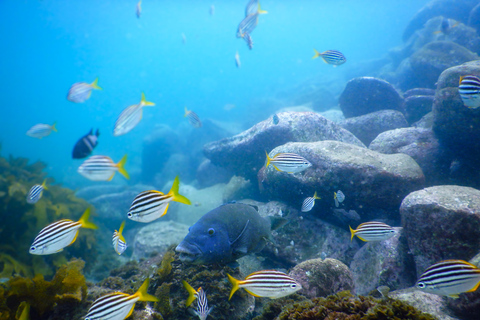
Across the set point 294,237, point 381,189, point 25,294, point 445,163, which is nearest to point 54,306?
point 25,294

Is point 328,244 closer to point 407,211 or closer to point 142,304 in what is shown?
point 407,211

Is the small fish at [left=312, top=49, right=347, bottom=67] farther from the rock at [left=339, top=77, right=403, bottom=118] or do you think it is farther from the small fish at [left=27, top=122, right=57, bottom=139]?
the small fish at [left=27, top=122, right=57, bottom=139]

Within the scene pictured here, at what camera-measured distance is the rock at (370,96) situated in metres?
8.45

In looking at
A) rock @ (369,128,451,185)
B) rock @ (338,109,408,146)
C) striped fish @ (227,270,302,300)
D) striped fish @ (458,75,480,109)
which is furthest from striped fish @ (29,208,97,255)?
rock @ (338,109,408,146)

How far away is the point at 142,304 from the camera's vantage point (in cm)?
265

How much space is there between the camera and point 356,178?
4125 millimetres

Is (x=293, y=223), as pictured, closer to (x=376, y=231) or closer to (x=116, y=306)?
(x=376, y=231)

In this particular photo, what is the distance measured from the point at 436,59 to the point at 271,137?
10.0 meters

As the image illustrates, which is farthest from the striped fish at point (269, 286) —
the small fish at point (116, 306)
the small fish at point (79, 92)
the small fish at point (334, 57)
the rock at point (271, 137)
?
the small fish at point (334, 57)

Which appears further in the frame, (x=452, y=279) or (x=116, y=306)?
(x=452, y=279)

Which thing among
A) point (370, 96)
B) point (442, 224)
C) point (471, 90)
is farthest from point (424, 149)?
point (370, 96)

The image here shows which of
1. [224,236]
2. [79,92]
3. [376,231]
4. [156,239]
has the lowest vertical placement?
[156,239]

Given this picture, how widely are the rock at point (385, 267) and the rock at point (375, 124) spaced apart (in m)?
5.19

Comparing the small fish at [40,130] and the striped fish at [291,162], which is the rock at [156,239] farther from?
the striped fish at [291,162]
